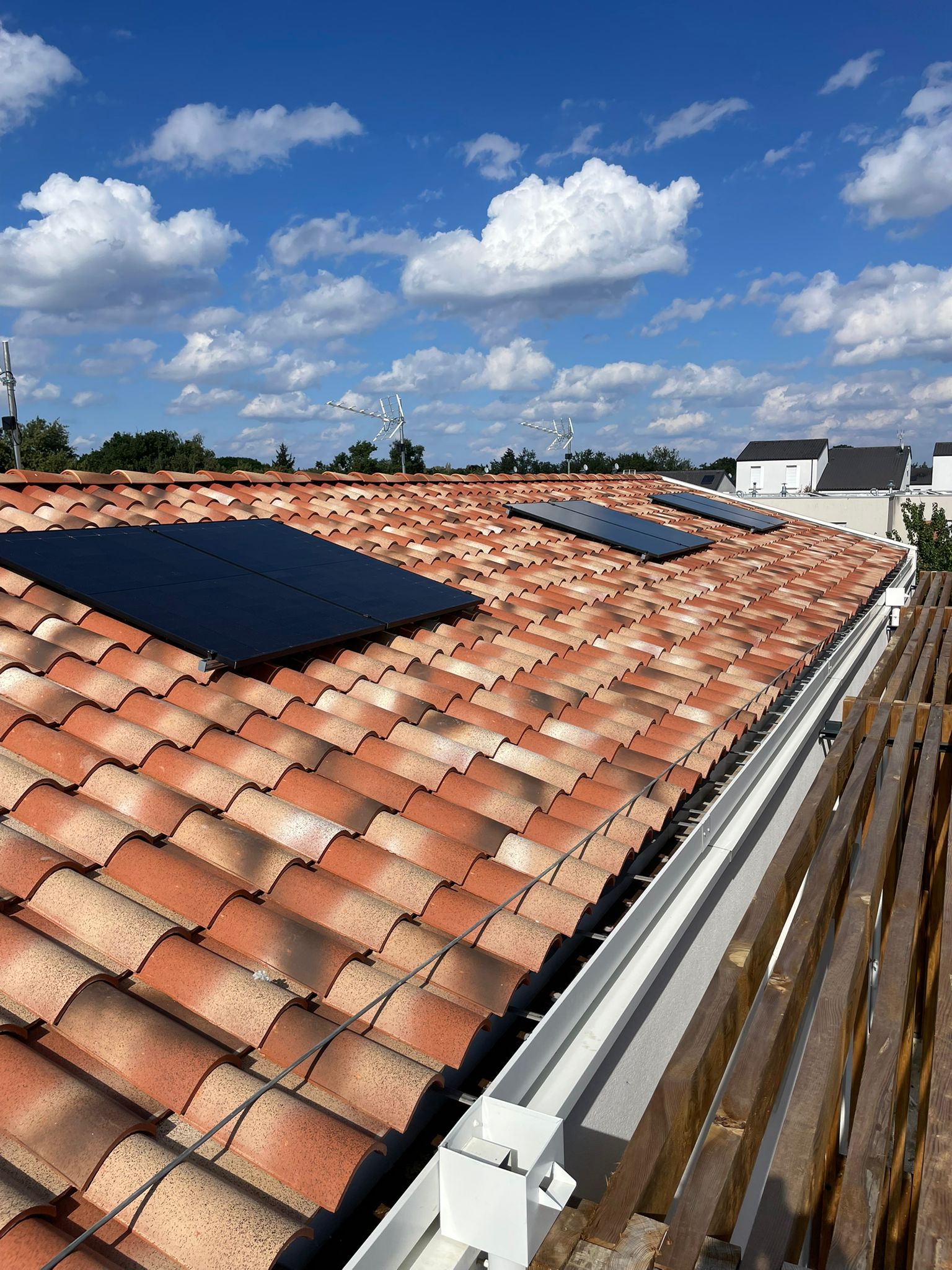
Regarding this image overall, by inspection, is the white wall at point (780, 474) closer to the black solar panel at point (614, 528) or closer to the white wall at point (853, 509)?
the white wall at point (853, 509)

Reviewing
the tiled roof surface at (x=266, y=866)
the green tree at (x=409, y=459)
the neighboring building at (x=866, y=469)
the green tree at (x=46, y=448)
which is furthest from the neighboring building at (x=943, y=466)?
the tiled roof surface at (x=266, y=866)

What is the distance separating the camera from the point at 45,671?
16.1 ft

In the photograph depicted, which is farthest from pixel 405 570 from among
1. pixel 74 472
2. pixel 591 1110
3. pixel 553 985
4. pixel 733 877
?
pixel 591 1110

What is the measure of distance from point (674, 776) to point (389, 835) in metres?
1.95

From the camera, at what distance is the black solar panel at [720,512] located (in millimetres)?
17141

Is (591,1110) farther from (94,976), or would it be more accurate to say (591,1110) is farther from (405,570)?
(405,570)

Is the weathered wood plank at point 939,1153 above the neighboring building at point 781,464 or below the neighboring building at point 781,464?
below

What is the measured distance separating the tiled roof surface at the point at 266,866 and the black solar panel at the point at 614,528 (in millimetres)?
3692

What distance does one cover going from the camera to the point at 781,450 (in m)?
92.2

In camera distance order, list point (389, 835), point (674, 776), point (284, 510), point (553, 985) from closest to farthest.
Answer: point (553, 985), point (389, 835), point (674, 776), point (284, 510)

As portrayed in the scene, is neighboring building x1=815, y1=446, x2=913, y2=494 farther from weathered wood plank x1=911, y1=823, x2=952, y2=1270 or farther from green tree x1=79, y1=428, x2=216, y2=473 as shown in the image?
weathered wood plank x1=911, y1=823, x2=952, y2=1270

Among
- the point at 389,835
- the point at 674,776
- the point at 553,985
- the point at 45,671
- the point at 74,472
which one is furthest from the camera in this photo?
the point at 74,472

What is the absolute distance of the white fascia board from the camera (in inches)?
91.2

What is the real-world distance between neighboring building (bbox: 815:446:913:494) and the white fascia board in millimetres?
87955
